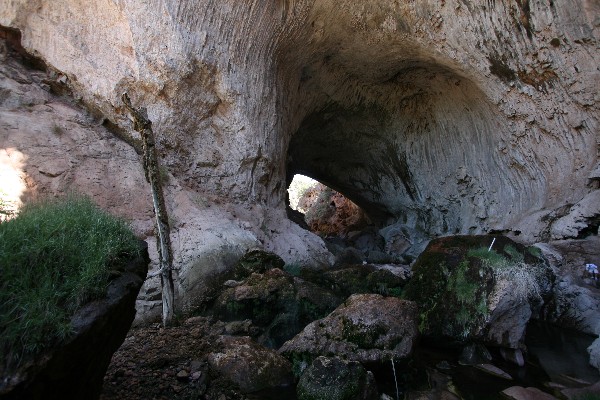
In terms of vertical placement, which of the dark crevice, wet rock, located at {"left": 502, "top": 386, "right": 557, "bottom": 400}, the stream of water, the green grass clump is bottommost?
wet rock, located at {"left": 502, "top": 386, "right": 557, "bottom": 400}

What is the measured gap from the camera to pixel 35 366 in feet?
7.55

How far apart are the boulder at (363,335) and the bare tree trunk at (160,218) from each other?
4.72ft

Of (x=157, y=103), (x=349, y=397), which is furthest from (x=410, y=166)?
(x=349, y=397)

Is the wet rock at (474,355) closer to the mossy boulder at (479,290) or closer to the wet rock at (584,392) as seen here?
the mossy boulder at (479,290)

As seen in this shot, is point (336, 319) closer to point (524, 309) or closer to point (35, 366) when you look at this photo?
point (524, 309)

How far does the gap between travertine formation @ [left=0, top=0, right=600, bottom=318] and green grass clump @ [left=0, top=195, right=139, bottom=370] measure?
334 centimetres

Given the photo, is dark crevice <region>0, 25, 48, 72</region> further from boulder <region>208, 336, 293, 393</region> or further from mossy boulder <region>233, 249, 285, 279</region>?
boulder <region>208, 336, 293, 393</region>

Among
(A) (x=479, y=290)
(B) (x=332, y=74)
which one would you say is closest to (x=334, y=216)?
(B) (x=332, y=74)

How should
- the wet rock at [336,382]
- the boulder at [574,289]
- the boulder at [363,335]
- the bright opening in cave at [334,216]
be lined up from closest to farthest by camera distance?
the wet rock at [336,382] < the boulder at [363,335] < the boulder at [574,289] < the bright opening in cave at [334,216]

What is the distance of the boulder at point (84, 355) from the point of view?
227 centimetres

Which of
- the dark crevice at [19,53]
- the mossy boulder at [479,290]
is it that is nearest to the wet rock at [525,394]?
the mossy boulder at [479,290]

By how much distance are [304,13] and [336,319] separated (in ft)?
22.7

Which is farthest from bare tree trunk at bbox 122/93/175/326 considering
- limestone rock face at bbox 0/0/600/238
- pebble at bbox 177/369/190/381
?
limestone rock face at bbox 0/0/600/238

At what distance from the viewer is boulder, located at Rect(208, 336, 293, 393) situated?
419 cm
